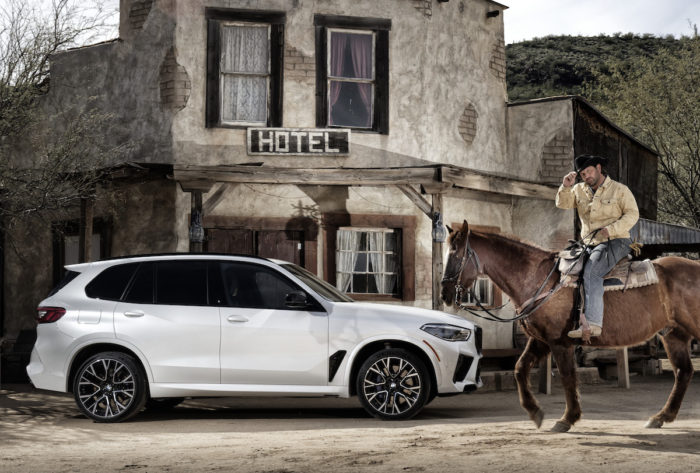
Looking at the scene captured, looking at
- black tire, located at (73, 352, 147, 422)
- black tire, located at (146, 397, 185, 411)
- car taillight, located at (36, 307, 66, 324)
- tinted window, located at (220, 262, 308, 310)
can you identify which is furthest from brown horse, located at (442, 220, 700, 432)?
black tire, located at (146, 397, 185, 411)

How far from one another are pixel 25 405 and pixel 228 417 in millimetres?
3204

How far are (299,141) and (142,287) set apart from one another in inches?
259

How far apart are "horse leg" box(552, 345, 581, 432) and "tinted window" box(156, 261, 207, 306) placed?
12.9ft

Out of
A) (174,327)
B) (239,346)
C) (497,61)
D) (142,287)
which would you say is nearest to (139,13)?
(497,61)

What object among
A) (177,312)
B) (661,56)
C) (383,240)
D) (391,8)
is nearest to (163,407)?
(177,312)

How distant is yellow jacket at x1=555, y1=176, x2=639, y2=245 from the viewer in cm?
897

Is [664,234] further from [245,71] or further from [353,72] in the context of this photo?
[245,71]

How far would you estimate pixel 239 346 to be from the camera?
1015 cm

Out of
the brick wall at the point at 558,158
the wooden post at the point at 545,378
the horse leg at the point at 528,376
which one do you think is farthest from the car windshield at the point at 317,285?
the brick wall at the point at 558,158

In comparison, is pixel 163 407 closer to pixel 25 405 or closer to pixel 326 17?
pixel 25 405

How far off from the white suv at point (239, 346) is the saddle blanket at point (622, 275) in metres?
1.63

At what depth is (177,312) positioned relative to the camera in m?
10.3

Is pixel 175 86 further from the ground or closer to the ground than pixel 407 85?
closer to the ground

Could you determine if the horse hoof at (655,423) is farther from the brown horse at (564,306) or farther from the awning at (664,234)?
the awning at (664,234)
